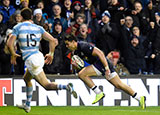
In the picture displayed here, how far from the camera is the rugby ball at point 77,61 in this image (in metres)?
13.2

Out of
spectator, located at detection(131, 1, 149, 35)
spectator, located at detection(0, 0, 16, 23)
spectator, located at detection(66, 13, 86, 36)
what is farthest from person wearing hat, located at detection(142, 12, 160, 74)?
spectator, located at detection(0, 0, 16, 23)

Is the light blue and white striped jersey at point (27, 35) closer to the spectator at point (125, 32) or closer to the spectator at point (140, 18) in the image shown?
the spectator at point (125, 32)

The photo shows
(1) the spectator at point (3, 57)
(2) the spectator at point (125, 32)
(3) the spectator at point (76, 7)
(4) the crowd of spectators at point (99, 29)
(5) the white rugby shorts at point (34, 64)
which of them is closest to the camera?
(5) the white rugby shorts at point (34, 64)

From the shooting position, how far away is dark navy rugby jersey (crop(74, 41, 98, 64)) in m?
12.6

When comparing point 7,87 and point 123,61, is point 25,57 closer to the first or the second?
point 7,87

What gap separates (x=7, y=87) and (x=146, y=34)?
185 inches

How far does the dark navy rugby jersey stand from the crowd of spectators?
2.06 m

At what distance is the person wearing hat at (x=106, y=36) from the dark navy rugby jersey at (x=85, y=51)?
99.8 inches

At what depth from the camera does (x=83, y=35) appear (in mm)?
Result: 15336

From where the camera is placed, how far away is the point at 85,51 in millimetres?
12688

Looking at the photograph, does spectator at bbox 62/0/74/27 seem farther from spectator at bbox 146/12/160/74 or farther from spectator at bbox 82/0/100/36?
spectator at bbox 146/12/160/74

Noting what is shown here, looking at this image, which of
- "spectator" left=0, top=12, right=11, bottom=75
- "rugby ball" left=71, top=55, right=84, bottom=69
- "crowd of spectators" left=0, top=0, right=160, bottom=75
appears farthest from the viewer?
"crowd of spectators" left=0, top=0, right=160, bottom=75

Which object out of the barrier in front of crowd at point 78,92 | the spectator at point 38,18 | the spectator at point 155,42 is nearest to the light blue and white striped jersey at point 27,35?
the barrier in front of crowd at point 78,92

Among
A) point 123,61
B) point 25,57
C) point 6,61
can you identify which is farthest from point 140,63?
point 25,57
